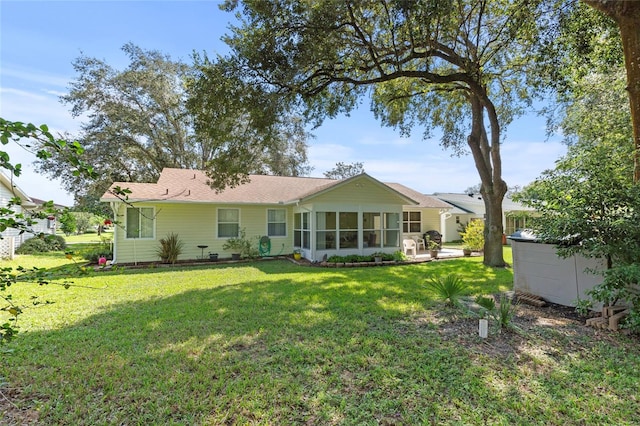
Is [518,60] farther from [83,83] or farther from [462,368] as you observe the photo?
[83,83]

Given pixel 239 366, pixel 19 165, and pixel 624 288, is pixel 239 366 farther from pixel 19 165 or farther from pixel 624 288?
pixel 624 288

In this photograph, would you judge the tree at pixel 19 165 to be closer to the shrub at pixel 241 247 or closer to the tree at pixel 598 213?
the tree at pixel 598 213

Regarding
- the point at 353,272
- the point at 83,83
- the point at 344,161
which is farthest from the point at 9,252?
the point at 344,161

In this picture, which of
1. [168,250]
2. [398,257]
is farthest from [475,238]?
[168,250]

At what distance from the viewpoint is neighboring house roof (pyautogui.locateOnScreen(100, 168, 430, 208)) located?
12.4 m

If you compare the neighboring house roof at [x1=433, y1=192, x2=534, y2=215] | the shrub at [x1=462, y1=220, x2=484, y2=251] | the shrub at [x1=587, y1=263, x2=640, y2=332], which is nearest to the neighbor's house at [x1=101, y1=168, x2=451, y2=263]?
the shrub at [x1=462, y1=220, x2=484, y2=251]

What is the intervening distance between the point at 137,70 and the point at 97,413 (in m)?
24.5

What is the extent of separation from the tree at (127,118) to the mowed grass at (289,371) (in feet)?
52.2

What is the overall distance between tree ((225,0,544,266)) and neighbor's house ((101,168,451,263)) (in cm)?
342

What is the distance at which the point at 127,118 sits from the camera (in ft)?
70.1

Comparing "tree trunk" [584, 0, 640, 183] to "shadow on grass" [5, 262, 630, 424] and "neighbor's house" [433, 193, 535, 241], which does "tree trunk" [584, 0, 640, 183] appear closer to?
"shadow on grass" [5, 262, 630, 424]

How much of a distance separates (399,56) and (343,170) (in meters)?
36.4

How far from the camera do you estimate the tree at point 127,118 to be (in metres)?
20.7

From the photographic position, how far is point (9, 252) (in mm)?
14117
